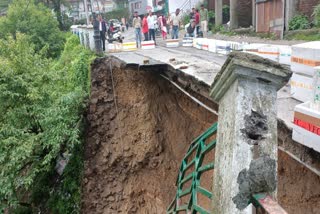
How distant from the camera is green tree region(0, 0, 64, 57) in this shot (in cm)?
2388

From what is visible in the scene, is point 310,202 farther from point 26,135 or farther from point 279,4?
point 279,4

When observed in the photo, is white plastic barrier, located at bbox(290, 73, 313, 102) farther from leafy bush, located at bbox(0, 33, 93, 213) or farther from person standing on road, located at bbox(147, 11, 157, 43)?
person standing on road, located at bbox(147, 11, 157, 43)

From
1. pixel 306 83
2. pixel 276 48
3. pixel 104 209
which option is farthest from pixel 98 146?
pixel 306 83

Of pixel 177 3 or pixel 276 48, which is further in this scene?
pixel 177 3

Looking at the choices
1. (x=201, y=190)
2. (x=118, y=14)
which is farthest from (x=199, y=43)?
(x=118, y=14)

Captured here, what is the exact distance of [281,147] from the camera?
432 cm

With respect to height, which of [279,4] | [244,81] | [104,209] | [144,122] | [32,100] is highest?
[279,4]

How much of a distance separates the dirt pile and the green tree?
49.1 ft

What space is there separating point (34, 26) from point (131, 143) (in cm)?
1763

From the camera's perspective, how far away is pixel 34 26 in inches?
949

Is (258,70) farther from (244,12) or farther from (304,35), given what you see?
(244,12)

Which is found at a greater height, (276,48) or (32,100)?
(276,48)

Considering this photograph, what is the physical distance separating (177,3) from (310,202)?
2650 cm

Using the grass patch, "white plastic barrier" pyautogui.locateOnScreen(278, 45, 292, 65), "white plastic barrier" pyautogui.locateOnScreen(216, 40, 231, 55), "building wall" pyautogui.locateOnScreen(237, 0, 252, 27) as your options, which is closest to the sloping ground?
"white plastic barrier" pyautogui.locateOnScreen(216, 40, 231, 55)
